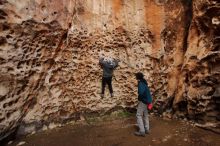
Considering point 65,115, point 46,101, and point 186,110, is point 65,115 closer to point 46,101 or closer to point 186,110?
point 46,101

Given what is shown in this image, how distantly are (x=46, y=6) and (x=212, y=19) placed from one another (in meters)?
4.00

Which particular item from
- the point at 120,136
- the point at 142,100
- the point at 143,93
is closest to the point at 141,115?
the point at 142,100

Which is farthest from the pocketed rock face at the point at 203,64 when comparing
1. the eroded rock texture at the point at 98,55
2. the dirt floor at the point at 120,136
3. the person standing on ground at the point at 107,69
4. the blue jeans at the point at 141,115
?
the person standing on ground at the point at 107,69

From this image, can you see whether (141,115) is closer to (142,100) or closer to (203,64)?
(142,100)

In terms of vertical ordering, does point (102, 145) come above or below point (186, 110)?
below

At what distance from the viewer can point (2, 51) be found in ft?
20.2

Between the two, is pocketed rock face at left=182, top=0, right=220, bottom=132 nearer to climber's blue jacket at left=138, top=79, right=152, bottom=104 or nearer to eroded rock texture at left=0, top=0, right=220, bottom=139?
eroded rock texture at left=0, top=0, right=220, bottom=139

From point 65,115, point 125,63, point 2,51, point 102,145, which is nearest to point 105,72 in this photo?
point 125,63

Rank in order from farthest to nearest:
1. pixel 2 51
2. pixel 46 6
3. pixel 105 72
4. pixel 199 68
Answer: pixel 105 72 < pixel 199 68 < pixel 46 6 < pixel 2 51

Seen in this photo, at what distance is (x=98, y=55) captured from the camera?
8234 millimetres

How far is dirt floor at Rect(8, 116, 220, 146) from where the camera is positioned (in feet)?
21.5

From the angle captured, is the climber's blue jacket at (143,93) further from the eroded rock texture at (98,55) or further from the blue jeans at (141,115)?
the eroded rock texture at (98,55)

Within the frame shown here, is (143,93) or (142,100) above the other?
(143,93)

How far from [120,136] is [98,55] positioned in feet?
7.80
